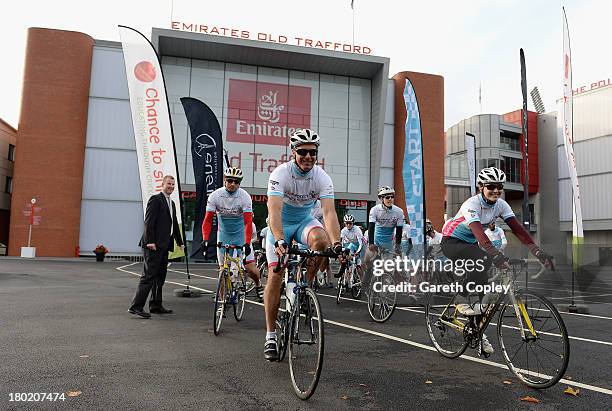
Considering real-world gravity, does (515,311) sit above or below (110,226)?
below

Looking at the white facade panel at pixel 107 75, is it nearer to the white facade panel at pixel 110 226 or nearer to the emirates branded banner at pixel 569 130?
the white facade panel at pixel 110 226

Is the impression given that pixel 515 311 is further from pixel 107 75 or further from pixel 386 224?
pixel 107 75

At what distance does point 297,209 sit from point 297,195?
6.2 inches

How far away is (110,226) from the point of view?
2930 cm

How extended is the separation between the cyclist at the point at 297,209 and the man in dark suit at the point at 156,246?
138 inches

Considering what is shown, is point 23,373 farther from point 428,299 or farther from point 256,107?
point 256,107

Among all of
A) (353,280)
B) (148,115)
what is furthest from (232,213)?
(148,115)

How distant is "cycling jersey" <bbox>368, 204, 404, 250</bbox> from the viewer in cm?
889

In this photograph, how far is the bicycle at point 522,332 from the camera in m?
3.57

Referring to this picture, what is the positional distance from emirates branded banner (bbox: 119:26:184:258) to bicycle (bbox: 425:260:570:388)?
6.98 m

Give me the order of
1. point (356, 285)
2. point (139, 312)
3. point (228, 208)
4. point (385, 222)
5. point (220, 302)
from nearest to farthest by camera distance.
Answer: point (220, 302)
point (139, 312)
point (228, 208)
point (385, 222)
point (356, 285)

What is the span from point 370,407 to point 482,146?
4833 cm

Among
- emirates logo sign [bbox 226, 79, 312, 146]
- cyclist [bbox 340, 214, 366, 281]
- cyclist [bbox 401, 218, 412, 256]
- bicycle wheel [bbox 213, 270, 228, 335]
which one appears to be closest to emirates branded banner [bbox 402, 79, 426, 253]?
cyclist [bbox 401, 218, 412, 256]

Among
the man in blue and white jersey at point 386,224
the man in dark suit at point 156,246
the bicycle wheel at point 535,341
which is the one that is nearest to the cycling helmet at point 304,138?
the bicycle wheel at point 535,341
